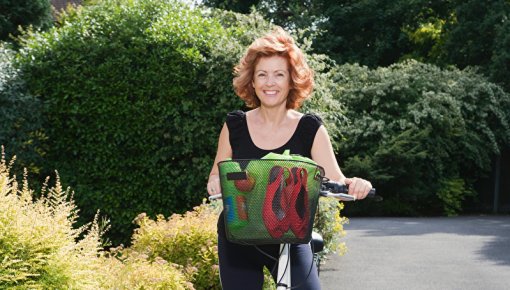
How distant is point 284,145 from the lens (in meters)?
3.33

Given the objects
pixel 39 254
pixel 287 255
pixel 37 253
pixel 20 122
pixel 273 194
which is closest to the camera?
pixel 273 194

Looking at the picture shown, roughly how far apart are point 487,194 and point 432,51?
6.81 meters

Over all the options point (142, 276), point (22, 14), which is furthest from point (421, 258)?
point (22, 14)

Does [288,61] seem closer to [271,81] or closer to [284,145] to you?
[271,81]

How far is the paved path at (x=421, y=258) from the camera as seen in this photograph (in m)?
8.70

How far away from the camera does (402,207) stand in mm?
19391

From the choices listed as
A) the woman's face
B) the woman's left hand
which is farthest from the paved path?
the woman's left hand

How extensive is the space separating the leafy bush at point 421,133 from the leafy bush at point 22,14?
7.43 meters

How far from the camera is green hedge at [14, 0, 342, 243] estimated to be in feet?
28.8

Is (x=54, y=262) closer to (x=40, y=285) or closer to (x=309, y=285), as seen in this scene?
(x=40, y=285)

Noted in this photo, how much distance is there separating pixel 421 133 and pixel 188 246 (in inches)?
532

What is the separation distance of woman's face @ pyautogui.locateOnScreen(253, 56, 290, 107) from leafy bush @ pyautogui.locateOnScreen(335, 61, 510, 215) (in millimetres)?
15483

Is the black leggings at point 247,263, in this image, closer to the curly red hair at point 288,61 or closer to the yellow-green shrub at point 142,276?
the curly red hair at point 288,61

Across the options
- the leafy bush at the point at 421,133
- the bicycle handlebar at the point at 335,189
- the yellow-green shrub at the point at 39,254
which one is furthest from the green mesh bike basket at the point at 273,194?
the leafy bush at the point at 421,133
